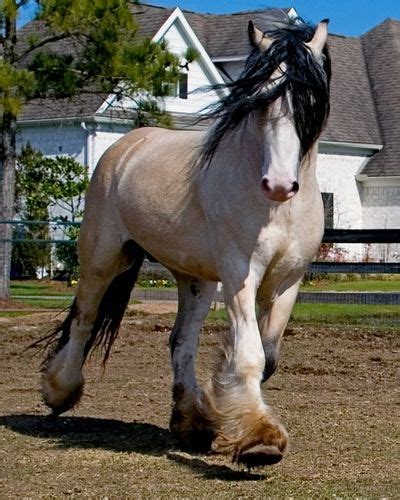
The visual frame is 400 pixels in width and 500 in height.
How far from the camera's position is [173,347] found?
7242 millimetres

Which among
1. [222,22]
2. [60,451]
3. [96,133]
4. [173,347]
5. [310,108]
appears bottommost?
[60,451]

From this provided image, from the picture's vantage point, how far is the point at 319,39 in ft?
20.1

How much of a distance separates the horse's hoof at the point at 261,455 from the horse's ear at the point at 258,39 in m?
2.00

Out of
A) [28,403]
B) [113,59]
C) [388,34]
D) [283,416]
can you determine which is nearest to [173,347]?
[283,416]

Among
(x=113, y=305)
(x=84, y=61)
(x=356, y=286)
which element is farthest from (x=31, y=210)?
(x=113, y=305)

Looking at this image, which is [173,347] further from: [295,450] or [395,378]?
[395,378]

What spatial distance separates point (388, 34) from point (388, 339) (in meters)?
27.0

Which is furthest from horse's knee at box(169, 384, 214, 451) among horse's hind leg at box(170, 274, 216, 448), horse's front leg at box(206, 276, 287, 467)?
horse's front leg at box(206, 276, 287, 467)

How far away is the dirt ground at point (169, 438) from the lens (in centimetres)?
547

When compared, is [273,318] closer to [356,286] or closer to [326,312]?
[326,312]

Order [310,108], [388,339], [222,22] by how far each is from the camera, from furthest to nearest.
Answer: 1. [222,22]
2. [388,339]
3. [310,108]

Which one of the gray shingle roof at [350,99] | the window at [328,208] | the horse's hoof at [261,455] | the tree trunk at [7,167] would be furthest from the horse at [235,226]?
the gray shingle roof at [350,99]

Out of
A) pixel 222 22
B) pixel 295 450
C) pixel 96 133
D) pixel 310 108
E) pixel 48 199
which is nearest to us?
pixel 310 108

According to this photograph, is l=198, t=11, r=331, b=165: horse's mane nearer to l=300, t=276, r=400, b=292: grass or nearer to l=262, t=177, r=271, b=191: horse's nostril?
l=262, t=177, r=271, b=191: horse's nostril
